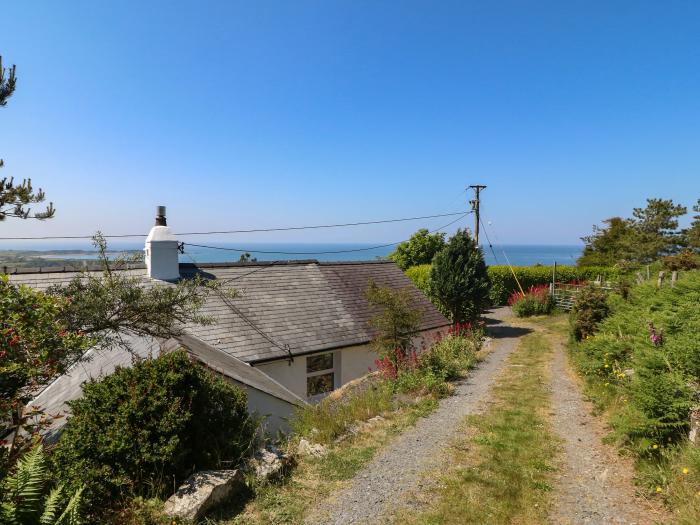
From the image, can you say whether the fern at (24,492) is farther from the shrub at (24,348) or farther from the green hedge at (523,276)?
the green hedge at (523,276)

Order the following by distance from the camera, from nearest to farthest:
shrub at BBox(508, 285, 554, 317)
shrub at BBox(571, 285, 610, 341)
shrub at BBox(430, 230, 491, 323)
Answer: shrub at BBox(571, 285, 610, 341), shrub at BBox(430, 230, 491, 323), shrub at BBox(508, 285, 554, 317)

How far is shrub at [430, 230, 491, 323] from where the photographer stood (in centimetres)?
2070

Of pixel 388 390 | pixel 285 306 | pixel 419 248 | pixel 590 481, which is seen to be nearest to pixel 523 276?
pixel 419 248

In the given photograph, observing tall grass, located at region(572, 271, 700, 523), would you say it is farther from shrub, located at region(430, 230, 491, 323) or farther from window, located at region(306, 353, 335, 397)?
shrub, located at region(430, 230, 491, 323)

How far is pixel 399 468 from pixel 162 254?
13112 mm

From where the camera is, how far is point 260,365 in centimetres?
1354

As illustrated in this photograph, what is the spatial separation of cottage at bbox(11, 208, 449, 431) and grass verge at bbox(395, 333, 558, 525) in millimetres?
4956

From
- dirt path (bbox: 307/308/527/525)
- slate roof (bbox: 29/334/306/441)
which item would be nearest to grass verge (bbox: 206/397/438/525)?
dirt path (bbox: 307/308/527/525)

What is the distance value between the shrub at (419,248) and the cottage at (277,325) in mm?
18432

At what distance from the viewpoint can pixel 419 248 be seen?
39.0m

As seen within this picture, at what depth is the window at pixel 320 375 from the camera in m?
16.1

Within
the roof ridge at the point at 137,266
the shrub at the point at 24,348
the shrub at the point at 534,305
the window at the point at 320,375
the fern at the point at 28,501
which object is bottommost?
the window at the point at 320,375

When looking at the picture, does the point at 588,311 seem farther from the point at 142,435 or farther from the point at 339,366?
the point at 142,435

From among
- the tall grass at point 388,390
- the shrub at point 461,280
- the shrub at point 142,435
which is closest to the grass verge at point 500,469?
the tall grass at point 388,390
